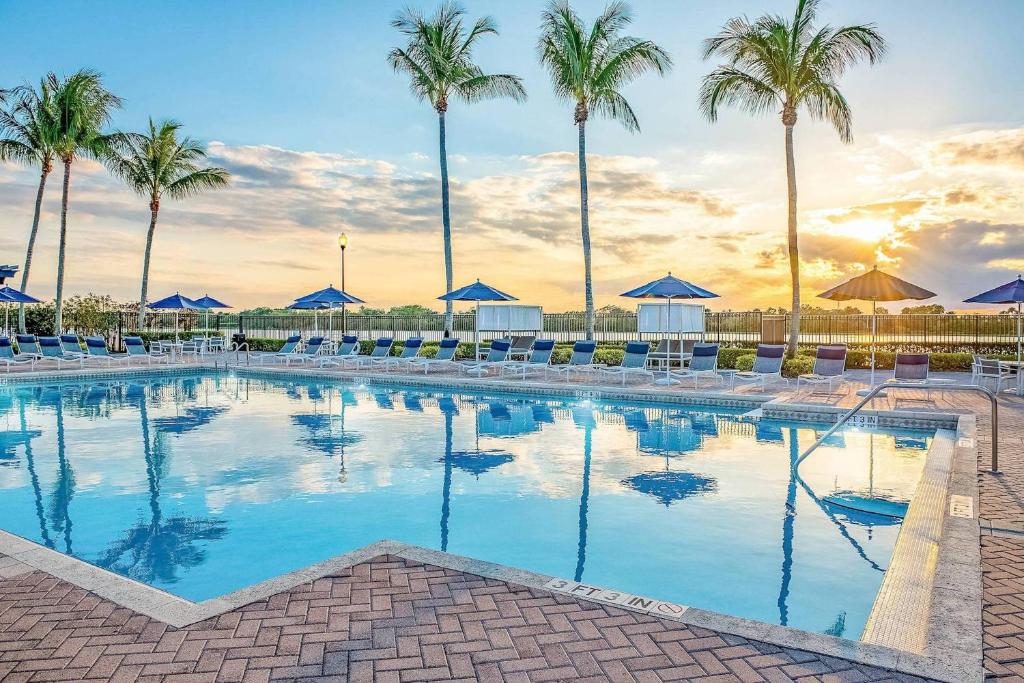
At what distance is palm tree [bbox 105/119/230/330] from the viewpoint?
85.6ft

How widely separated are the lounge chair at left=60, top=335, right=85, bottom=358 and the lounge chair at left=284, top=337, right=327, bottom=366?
17.7 feet

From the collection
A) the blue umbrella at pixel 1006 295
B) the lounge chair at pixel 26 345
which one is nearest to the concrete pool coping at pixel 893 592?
the blue umbrella at pixel 1006 295

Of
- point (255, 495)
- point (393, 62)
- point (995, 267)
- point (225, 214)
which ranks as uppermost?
point (393, 62)

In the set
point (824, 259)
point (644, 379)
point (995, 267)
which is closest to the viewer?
point (644, 379)

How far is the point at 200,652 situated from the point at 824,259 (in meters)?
20.6

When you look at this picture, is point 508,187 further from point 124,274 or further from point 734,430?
point 124,274

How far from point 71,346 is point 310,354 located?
670 cm

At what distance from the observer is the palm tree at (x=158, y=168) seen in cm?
2609

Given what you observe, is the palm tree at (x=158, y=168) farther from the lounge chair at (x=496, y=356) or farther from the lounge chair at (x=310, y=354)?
the lounge chair at (x=496, y=356)

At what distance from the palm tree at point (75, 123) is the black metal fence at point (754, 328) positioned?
16.1 ft

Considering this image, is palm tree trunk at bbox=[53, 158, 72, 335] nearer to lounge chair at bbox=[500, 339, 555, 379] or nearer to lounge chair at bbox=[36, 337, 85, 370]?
lounge chair at bbox=[36, 337, 85, 370]

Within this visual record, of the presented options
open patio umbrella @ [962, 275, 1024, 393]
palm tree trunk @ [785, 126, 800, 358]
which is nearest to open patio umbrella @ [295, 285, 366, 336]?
palm tree trunk @ [785, 126, 800, 358]

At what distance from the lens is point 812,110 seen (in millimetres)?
16734

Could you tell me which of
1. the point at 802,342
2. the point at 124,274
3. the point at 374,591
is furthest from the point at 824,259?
the point at 124,274
